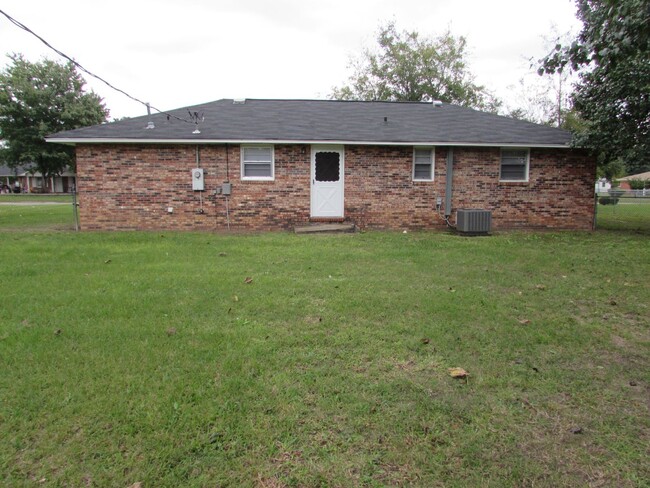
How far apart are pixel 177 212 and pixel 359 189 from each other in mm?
5201

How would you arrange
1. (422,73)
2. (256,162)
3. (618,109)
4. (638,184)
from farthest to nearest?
(638,184)
(422,73)
(256,162)
(618,109)

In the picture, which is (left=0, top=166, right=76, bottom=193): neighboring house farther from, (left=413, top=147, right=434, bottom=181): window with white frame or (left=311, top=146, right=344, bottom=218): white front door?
(left=413, top=147, right=434, bottom=181): window with white frame

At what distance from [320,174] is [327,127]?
151cm

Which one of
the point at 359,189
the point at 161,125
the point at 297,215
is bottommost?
the point at 297,215

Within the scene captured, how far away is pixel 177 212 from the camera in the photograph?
40.6ft

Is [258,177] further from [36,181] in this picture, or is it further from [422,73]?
[36,181]

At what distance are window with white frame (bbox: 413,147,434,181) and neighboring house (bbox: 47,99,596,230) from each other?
3 centimetres

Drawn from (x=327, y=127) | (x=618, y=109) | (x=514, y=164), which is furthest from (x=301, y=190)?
(x=618, y=109)

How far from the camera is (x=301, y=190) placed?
12.5m

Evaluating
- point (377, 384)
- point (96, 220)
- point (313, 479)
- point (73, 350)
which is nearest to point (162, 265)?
point (73, 350)

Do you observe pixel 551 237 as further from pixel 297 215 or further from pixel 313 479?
pixel 313 479

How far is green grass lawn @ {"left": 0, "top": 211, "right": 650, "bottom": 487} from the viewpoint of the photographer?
2.28 meters

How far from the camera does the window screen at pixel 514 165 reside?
1296 cm

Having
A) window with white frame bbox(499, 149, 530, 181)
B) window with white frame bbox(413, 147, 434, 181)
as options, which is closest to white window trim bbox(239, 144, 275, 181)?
window with white frame bbox(413, 147, 434, 181)
